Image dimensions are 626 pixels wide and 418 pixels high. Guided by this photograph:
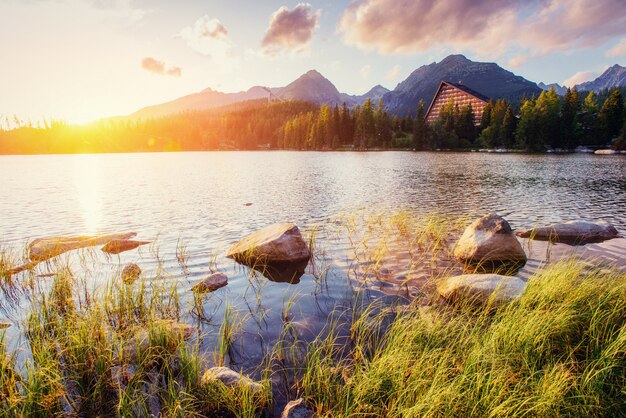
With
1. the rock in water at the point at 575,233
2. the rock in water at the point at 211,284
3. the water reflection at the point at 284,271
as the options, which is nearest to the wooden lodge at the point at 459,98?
the rock in water at the point at 575,233

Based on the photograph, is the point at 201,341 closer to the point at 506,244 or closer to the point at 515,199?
the point at 506,244

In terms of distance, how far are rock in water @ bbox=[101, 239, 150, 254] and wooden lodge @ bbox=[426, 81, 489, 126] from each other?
151550 mm

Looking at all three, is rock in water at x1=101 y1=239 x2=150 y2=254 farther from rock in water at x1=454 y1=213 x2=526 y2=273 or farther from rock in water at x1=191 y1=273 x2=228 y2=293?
rock in water at x1=454 y1=213 x2=526 y2=273

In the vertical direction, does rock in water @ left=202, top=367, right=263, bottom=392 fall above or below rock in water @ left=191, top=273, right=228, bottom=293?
above

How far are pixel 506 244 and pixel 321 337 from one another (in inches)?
334

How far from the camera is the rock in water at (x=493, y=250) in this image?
37.3 ft

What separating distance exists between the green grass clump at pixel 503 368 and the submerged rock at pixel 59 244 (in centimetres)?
1229

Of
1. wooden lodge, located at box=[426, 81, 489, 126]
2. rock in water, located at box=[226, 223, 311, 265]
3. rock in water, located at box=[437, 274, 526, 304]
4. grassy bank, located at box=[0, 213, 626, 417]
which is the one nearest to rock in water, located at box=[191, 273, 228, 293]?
grassy bank, located at box=[0, 213, 626, 417]

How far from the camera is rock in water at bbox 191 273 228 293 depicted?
9.40m

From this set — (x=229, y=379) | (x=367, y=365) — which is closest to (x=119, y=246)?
(x=229, y=379)

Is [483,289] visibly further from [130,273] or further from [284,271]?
[130,273]

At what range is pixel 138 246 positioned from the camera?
14.3 m

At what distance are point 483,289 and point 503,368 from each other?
363 cm

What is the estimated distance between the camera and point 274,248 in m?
12.0
